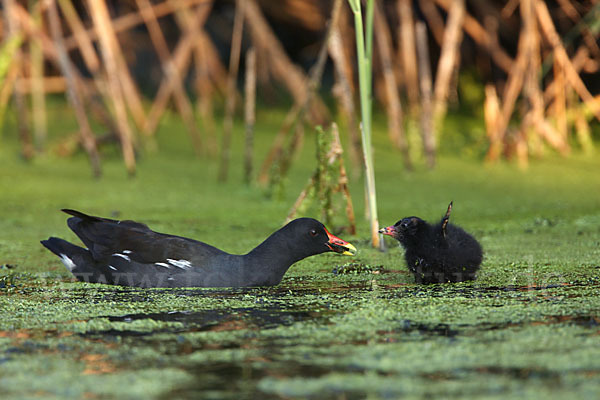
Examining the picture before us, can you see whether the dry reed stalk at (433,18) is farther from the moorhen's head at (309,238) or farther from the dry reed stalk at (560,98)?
the moorhen's head at (309,238)

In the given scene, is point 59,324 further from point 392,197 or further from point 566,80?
point 566,80

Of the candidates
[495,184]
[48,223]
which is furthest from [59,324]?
[495,184]

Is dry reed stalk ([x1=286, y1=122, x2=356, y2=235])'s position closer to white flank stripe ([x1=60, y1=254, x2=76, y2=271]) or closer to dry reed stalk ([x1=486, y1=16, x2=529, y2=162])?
white flank stripe ([x1=60, y1=254, x2=76, y2=271])

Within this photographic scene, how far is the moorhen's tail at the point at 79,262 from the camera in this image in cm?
389

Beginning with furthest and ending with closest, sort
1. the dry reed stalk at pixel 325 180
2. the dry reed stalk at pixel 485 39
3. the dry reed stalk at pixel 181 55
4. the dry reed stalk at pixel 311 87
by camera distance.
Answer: the dry reed stalk at pixel 485 39 < the dry reed stalk at pixel 181 55 < the dry reed stalk at pixel 311 87 < the dry reed stalk at pixel 325 180

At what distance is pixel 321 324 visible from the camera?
294cm

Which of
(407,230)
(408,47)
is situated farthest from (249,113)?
(407,230)

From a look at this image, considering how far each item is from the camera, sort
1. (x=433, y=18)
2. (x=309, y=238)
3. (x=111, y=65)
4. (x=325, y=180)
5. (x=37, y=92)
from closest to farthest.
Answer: (x=309, y=238) → (x=325, y=180) → (x=111, y=65) → (x=37, y=92) → (x=433, y=18)

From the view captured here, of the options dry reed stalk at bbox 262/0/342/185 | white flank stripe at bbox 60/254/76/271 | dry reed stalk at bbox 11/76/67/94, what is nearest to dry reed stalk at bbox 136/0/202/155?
dry reed stalk at bbox 11/76/67/94

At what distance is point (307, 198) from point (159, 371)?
95.0 inches

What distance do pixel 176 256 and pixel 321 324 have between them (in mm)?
973

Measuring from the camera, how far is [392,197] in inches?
243

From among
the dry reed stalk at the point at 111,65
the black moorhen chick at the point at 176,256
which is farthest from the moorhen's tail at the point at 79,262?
the dry reed stalk at the point at 111,65

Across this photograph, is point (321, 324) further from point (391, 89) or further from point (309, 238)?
point (391, 89)
